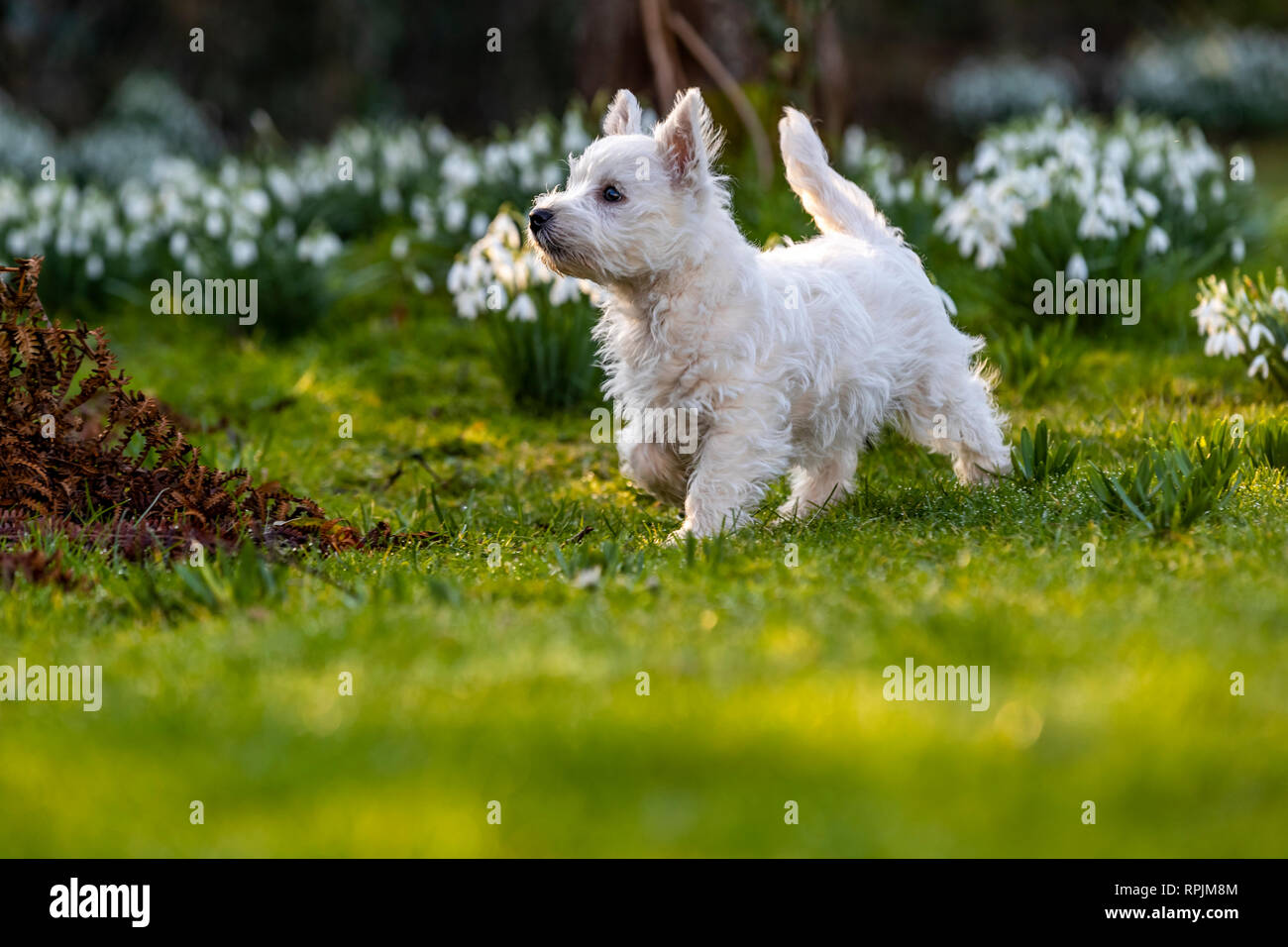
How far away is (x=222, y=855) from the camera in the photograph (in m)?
2.53

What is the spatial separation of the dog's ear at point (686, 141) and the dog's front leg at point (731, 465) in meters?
0.75

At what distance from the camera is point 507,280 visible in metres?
7.20

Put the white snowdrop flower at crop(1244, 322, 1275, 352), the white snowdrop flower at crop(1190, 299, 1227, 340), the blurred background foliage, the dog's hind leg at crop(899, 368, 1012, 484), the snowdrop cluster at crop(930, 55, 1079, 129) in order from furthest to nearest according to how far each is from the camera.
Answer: the snowdrop cluster at crop(930, 55, 1079, 129)
the blurred background foliage
the white snowdrop flower at crop(1190, 299, 1227, 340)
the white snowdrop flower at crop(1244, 322, 1275, 352)
the dog's hind leg at crop(899, 368, 1012, 484)

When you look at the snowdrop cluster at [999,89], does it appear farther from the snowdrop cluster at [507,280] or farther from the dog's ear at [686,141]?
the dog's ear at [686,141]

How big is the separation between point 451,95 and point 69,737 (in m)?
20.8

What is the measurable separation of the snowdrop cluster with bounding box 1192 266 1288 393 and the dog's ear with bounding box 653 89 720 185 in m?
2.85

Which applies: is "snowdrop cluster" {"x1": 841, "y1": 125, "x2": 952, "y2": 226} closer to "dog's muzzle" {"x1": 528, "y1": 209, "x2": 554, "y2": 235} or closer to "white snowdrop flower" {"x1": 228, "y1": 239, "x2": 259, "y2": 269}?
"white snowdrop flower" {"x1": 228, "y1": 239, "x2": 259, "y2": 269}

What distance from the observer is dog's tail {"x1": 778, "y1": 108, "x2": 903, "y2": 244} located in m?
5.44

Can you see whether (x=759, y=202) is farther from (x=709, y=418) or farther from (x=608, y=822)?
(x=608, y=822)

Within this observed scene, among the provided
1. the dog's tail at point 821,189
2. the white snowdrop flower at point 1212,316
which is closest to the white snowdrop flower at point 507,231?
the dog's tail at point 821,189

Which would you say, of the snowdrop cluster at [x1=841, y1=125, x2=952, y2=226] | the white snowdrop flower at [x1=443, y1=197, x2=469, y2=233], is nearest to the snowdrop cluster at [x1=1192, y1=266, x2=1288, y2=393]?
the snowdrop cluster at [x1=841, y1=125, x2=952, y2=226]

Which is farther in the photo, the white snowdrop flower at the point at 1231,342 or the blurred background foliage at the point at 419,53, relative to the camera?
the blurred background foliage at the point at 419,53

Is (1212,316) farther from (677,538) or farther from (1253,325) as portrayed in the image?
(677,538)

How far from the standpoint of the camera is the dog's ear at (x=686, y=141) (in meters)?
4.65
